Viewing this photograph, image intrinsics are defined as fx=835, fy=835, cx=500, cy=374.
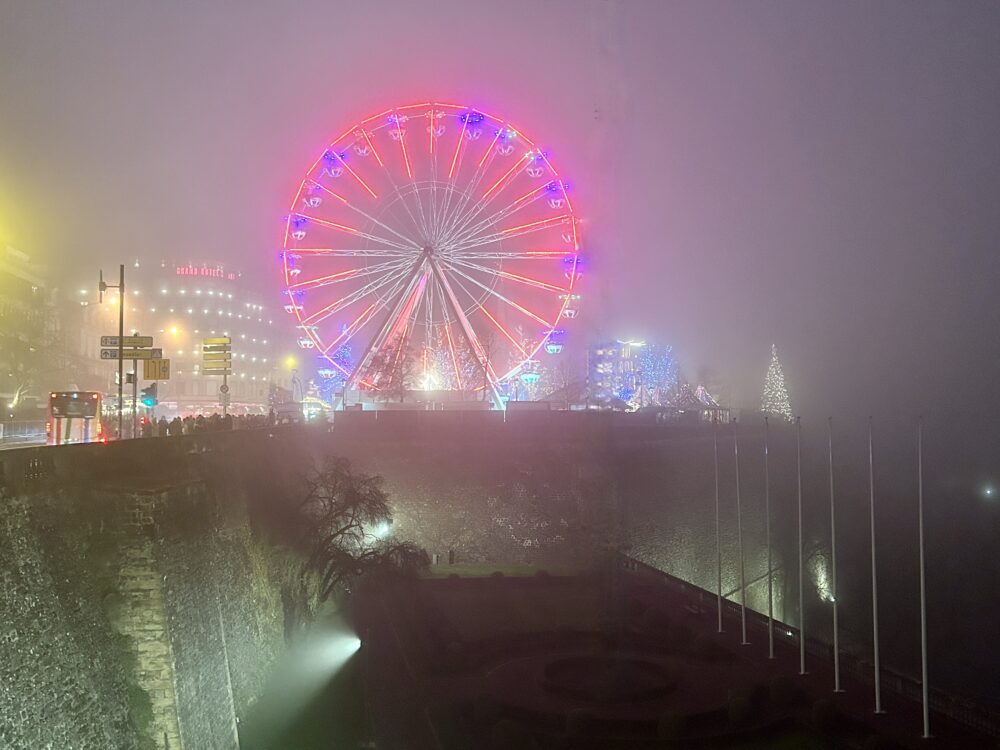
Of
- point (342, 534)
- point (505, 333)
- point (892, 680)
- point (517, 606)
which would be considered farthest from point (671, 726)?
point (505, 333)

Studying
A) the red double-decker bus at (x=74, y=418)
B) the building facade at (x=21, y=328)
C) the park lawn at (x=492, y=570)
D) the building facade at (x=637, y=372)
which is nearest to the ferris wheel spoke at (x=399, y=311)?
the park lawn at (x=492, y=570)

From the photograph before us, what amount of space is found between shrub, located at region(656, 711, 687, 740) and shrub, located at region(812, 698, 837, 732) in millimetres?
2632

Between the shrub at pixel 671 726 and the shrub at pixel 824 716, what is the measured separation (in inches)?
104

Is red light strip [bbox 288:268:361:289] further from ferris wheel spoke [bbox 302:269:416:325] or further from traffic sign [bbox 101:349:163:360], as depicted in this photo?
traffic sign [bbox 101:349:163:360]

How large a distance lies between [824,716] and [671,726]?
306 centimetres

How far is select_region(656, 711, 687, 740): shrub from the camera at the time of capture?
56.9ft

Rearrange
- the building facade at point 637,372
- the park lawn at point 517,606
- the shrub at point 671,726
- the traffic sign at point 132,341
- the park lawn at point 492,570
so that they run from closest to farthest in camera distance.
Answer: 1. the shrub at point 671,726
2. the traffic sign at point 132,341
3. the park lawn at point 517,606
4. the park lawn at point 492,570
5. the building facade at point 637,372

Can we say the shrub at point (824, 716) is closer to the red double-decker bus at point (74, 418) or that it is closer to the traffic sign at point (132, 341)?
the traffic sign at point (132, 341)

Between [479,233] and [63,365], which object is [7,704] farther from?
[63,365]

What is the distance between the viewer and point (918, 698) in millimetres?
18469

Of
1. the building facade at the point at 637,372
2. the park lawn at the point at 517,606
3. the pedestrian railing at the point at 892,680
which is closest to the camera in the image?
the pedestrian railing at the point at 892,680

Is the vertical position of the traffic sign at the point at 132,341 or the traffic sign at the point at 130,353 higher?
the traffic sign at the point at 132,341

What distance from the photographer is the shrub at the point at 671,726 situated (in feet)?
56.9

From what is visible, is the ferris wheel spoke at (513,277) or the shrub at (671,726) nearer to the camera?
the shrub at (671,726)
